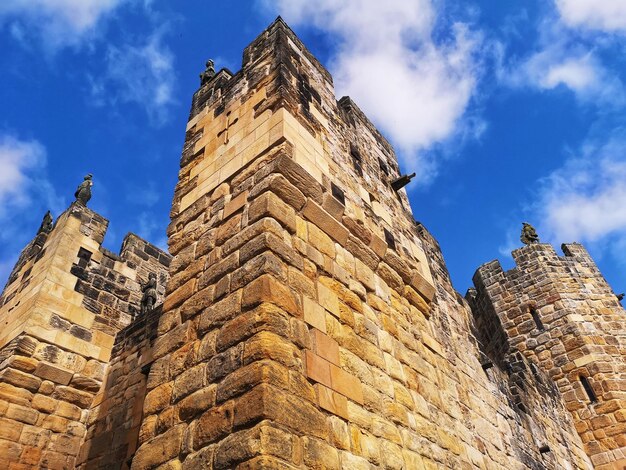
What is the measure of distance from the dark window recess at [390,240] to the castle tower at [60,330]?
440 centimetres

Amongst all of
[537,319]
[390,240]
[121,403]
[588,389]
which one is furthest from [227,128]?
[537,319]

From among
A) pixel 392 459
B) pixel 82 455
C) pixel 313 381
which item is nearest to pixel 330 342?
pixel 313 381

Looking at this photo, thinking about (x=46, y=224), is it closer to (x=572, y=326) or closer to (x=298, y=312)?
(x=298, y=312)

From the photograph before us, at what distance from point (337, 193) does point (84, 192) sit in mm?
5925

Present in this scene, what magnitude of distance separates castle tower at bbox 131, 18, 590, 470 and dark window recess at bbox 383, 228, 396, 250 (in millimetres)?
19

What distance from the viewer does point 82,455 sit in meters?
6.29

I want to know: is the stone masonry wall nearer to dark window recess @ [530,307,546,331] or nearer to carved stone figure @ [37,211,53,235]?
carved stone figure @ [37,211,53,235]

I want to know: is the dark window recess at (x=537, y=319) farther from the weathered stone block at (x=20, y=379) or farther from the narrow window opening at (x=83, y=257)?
the weathered stone block at (x=20, y=379)

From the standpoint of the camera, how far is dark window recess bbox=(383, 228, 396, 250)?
5.26m

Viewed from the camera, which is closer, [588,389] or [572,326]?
[588,389]

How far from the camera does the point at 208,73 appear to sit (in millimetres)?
6199

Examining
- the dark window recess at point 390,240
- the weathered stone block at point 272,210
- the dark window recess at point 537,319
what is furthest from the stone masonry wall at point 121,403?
the dark window recess at point 537,319

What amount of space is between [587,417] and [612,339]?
67.7 inches

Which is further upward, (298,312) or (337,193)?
(337,193)
